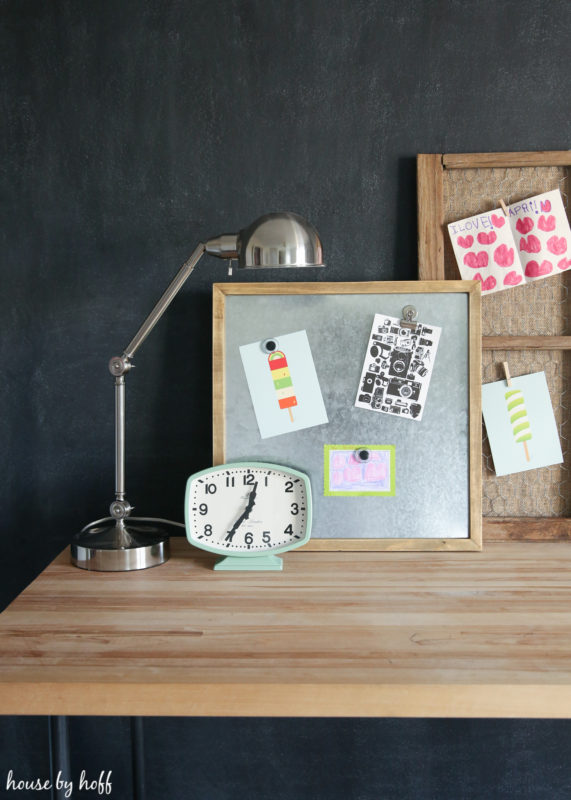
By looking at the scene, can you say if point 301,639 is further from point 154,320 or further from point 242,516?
point 154,320

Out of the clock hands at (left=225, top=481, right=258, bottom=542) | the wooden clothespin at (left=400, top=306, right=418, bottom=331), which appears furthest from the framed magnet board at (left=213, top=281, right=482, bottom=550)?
the clock hands at (left=225, top=481, right=258, bottom=542)

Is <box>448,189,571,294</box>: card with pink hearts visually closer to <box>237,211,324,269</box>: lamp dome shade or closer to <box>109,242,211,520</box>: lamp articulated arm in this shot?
<box>237,211,324,269</box>: lamp dome shade

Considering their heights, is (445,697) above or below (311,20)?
below

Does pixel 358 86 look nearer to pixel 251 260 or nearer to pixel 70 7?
pixel 251 260

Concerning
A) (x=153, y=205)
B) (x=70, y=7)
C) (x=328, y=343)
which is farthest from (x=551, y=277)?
(x=70, y=7)

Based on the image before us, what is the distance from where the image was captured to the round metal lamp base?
1.23 metres

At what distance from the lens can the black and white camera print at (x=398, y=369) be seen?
135cm

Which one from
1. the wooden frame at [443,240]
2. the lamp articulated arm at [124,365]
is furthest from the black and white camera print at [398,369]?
the lamp articulated arm at [124,365]

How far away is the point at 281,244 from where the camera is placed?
3.77 ft

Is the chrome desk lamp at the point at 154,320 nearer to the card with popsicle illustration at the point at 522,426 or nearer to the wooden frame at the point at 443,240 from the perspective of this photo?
the wooden frame at the point at 443,240

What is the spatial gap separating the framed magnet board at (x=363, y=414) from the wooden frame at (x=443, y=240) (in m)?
0.08

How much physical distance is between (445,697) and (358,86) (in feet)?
3.81

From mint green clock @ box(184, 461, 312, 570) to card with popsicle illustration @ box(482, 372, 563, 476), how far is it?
1.43 ft

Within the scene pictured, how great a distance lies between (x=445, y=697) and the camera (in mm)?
798
